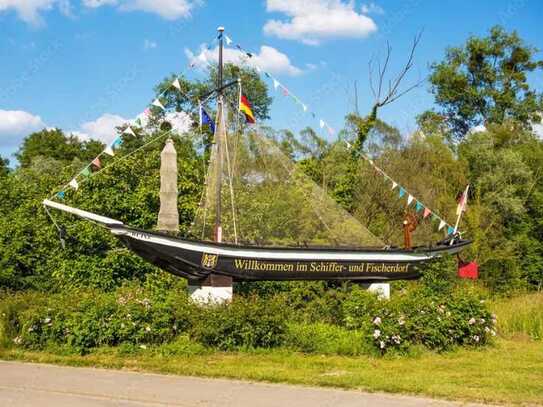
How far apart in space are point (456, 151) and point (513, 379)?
86.8 feet

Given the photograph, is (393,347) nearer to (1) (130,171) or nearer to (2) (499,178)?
(1) (130,171)

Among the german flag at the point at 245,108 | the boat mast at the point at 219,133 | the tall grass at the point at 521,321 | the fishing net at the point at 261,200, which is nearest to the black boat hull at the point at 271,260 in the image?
the fishing net at the point at 261,200

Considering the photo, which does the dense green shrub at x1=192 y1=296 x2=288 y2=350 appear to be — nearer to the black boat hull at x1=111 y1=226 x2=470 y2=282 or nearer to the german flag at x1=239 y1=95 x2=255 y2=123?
the black boat hull at x1=111 y1=226 x2=470 y2=282

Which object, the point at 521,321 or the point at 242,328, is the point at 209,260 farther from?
the point at 521,321

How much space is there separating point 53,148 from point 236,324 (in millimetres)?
49402

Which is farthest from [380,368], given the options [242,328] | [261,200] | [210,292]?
[261,200]

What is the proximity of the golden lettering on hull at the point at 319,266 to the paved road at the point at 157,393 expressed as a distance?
16.4ft

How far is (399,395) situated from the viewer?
26.7 ft

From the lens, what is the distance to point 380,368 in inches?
395

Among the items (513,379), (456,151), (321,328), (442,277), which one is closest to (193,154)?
(456,151)

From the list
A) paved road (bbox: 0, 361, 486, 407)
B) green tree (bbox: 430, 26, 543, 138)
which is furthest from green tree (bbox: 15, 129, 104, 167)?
paved road (bbox: 0, 361, 486, 407)

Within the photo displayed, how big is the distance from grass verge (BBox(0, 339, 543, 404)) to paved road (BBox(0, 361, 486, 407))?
0.37 metres

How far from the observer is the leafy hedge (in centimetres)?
1140

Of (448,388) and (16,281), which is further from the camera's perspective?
(16,281)
